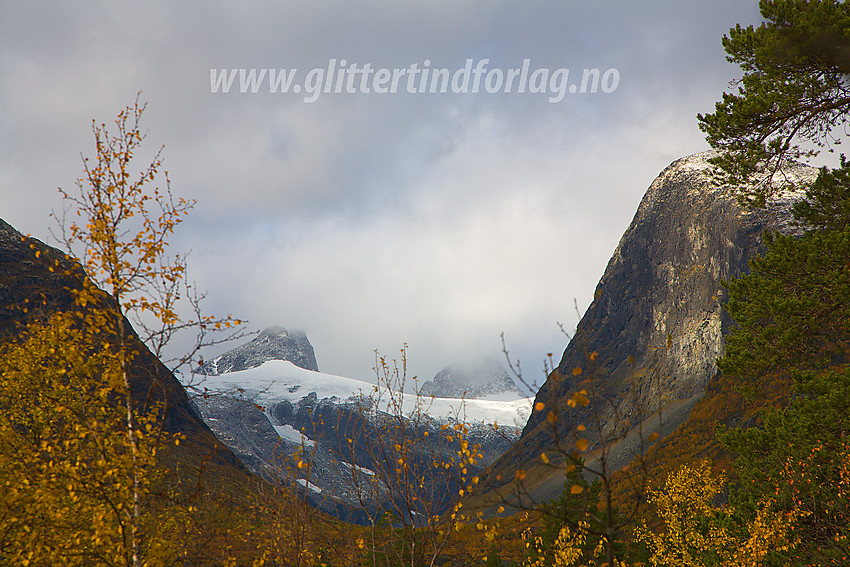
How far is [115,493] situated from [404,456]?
488cm

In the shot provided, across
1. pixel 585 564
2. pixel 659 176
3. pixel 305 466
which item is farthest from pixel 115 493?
pixel 659 176

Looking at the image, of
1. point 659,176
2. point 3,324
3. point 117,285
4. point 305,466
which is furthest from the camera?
point 659,176

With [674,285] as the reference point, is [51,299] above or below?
below

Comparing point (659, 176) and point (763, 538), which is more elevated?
point (659, 176)

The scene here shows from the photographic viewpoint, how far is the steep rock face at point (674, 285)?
9594 cm

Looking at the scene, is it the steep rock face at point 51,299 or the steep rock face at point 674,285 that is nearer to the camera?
the steep rock face at point 51,299

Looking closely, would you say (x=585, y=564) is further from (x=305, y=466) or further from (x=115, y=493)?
(x=115, y=493)

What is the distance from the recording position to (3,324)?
274 feet

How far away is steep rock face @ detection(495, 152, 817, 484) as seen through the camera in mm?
95938

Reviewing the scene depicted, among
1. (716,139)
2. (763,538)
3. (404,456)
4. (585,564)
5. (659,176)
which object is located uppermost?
(659,176)

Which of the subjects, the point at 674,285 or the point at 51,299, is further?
the point at 674,285

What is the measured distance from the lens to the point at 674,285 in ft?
391

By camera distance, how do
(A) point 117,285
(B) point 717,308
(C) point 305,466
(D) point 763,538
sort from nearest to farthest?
1. (A) point 117,285
2. (C) point 305,466
3. (D) point 763,538
4. (B) point 717,308

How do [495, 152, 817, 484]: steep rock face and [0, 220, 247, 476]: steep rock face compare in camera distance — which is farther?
[495, 152, 817, 484]: steep rock face
